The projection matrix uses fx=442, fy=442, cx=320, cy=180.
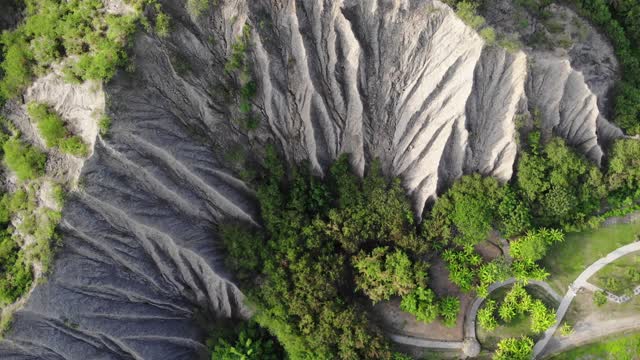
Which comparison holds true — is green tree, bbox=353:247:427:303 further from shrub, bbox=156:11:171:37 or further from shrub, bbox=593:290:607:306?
shrub, bbox=156:11:171:37

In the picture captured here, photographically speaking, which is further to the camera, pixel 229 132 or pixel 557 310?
pixel 557 310

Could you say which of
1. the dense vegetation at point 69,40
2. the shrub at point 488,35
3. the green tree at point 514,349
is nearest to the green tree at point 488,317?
the green tree at point 514,349

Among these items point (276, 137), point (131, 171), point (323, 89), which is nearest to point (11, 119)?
point (131, 171)

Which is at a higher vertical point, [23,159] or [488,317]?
[23,159]

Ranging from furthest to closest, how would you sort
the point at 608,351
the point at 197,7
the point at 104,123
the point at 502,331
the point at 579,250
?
the point at 579,250
the point at 608,351
the point at 502,331
the point at 197,7
the point at 104,123

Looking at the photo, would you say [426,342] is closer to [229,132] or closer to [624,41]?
[229,132]

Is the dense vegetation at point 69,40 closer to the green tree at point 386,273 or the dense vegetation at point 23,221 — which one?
the dense vegetation at point 23,221

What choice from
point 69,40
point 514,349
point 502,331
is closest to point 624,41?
point 502,331

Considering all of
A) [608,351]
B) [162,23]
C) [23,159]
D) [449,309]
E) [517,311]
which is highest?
[162,23]
